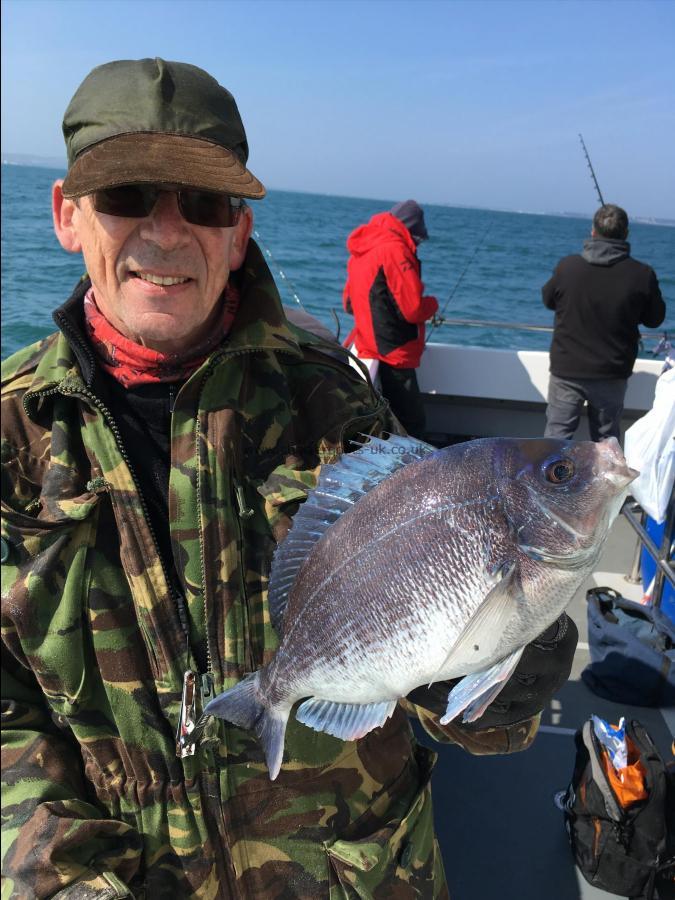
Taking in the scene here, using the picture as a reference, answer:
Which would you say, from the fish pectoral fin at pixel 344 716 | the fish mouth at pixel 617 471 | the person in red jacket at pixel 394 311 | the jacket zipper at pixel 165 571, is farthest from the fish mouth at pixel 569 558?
the person in red jacket at pixel 394 311

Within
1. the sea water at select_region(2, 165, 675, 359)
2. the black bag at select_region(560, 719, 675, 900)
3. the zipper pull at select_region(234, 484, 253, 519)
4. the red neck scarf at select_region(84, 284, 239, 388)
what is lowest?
the sea water at select_region(2, 165, 675, 359)

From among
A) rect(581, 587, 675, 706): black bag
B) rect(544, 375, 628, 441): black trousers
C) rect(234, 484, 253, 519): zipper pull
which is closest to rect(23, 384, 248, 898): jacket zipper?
rect(234, 484, 253, 519): zipper pull

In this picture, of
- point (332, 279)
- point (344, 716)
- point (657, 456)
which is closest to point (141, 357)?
point (344, 716)

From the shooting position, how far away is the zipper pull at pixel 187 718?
4.81ft

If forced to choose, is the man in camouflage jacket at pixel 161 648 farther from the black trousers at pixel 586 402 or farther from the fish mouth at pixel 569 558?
the black trousers at pixel 586 402

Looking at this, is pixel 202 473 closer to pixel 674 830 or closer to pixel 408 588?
pixel 408 588

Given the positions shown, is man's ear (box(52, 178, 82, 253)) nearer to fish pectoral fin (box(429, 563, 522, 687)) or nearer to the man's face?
the man's face

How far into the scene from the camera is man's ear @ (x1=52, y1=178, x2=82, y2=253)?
1.61 meters

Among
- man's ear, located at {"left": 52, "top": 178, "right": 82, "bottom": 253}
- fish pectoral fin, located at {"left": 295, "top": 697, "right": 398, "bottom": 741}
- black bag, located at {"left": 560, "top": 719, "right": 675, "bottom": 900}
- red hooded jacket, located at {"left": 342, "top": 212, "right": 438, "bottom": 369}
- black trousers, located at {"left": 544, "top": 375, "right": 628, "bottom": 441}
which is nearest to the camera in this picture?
fish pectoral fin, located at {"left": 295, "top": 697, "right": 398, "bottom": 741}

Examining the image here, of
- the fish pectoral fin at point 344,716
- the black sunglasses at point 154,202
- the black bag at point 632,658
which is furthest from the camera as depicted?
the black bag at point 632,658

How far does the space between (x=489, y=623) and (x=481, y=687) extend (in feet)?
0.45

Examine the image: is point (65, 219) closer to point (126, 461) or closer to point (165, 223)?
point (165, 223)

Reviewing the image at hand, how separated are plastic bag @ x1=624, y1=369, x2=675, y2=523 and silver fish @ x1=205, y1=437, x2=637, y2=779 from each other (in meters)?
2.20

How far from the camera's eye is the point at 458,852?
263cm
